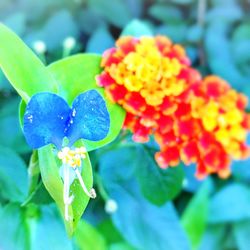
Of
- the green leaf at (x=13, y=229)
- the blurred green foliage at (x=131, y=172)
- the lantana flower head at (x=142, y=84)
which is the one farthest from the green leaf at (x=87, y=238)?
the lantana flower head at (x=142, y=84)

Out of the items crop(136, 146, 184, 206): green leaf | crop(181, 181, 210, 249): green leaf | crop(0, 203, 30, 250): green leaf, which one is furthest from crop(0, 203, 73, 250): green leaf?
crop(181, 181, 210, 249): green leaf

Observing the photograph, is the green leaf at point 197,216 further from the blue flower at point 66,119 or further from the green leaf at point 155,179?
the blue flower at point 66,119

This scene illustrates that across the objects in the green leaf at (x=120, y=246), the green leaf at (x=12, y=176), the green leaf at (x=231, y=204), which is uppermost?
the green leaf at (x=12, y=176)

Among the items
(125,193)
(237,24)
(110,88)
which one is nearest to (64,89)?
(110,88)

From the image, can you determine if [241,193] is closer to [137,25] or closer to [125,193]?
[125,193]

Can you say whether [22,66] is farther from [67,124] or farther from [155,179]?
[155,179]

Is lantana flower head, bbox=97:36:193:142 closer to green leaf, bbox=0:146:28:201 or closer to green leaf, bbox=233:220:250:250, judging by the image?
green leaf, bbox=0:146:28:201
